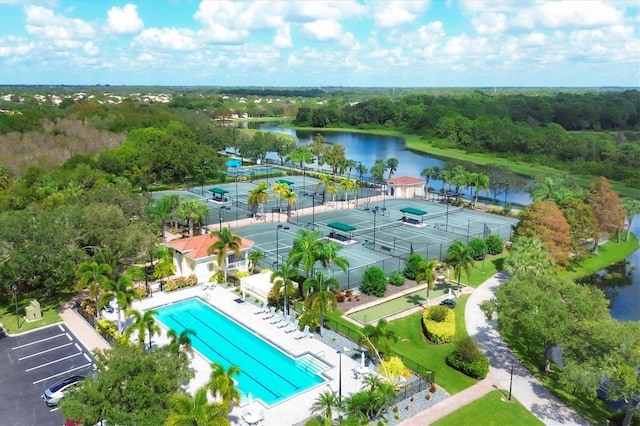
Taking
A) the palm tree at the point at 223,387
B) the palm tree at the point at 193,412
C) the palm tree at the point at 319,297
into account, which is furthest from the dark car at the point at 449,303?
the palm tree at the point at 193,412

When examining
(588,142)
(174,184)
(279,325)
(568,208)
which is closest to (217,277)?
(279,325)

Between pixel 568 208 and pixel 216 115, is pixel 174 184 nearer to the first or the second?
pixel 568 208

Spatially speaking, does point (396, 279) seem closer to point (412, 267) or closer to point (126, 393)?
point (412, 267)

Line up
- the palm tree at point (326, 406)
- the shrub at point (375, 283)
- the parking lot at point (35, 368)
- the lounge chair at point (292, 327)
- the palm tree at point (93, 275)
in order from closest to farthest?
the palm tree at point (326, 406)
the parking lot at point (35, 368)
the palm tree at point (93, 275)
the lounge chair at point (292, 327)
the shrub at point (375, 283)

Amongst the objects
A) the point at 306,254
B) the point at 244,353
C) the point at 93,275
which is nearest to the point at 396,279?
the point at 306,254

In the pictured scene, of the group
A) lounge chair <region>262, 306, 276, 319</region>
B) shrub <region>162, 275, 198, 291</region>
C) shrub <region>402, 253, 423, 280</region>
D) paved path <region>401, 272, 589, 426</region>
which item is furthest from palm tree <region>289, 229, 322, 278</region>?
paved path <region>401, 272, 589, 426</region>

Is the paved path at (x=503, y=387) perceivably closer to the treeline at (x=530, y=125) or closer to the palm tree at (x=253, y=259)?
the palm tree at (x=253, y=259)

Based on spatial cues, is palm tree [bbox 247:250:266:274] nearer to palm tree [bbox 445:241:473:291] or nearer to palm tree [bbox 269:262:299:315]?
palm tree [bbox 269:262:299:315]
